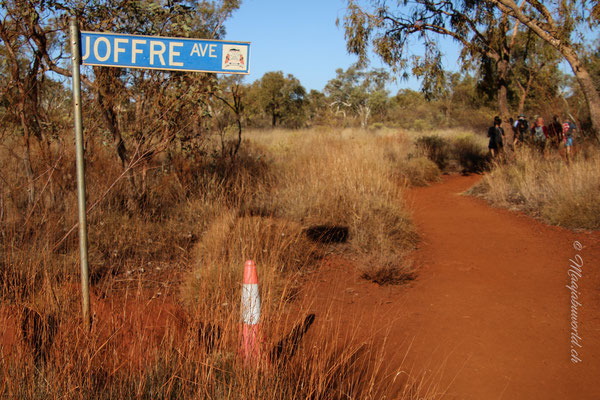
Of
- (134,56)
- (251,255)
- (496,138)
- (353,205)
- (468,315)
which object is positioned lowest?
(468,315)

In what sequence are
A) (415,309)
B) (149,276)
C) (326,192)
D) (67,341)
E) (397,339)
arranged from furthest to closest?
(326,192)
(149,276)
(415,309)
(397,339)
(67,341)

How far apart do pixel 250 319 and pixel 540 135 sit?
15.0 metres

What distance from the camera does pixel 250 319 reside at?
2.74 meters

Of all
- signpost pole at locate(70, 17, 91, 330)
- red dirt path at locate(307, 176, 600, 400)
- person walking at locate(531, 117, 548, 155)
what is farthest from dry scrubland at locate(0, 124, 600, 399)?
person walking at locate(531, 117, 548, 155)

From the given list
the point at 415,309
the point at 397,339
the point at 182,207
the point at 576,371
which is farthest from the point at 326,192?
the point at 576,371

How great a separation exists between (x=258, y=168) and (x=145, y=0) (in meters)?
4.16

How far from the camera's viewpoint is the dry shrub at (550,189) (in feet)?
24.7

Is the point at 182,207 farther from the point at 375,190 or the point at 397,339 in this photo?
the point at 397,339

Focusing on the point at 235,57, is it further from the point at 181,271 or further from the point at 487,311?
the point at 487,311

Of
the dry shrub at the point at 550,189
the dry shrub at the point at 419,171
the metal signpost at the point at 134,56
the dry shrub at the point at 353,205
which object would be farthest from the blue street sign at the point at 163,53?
the dry shrub at the point at 419,171

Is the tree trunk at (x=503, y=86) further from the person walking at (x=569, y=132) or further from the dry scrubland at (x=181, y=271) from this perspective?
the dry scrubland at (x=181, y=271)

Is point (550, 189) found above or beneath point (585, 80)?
beneath

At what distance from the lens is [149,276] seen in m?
5.15

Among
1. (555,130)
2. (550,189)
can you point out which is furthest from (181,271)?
(555,130)
